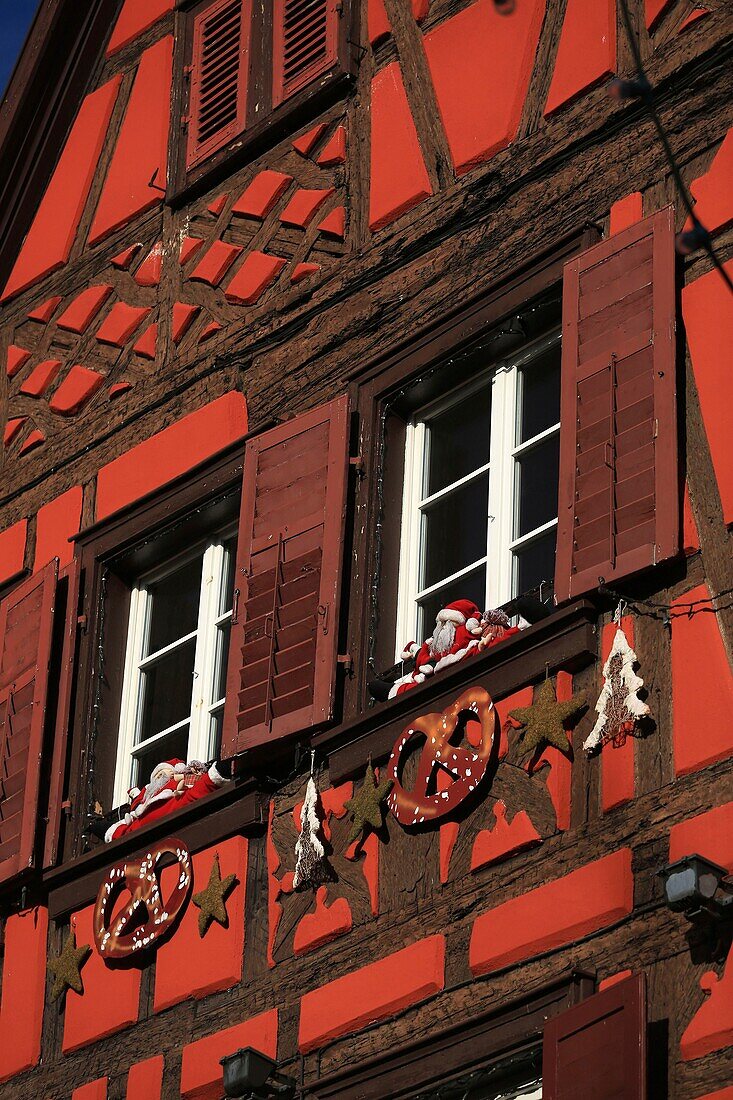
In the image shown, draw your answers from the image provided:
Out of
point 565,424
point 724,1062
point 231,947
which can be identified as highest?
point 565,424

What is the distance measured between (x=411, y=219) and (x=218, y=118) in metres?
1.64

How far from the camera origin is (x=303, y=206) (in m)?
9.80

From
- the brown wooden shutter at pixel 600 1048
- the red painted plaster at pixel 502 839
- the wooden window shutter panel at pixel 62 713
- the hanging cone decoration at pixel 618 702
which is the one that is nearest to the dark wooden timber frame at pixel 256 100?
the wooden window shutter panel at pixel 62 713

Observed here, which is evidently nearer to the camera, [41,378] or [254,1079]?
[254,1079]

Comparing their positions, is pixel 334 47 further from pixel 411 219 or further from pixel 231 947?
pixel 231 947

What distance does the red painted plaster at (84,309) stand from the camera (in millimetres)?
10711

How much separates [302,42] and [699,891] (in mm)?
4785

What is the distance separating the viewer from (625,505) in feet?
25.1

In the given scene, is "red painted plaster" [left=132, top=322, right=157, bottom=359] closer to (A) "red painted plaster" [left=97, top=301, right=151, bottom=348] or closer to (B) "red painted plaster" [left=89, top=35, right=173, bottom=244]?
(A) "red painted plaster" [left=97, top=301, right=151, bottom=348]

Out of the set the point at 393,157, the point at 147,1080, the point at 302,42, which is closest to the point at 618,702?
the point at 147,1080

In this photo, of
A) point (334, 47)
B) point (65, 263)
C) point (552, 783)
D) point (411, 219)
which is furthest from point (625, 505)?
point (65, 263)

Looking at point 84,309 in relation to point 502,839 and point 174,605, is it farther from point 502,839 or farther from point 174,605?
point 502,839

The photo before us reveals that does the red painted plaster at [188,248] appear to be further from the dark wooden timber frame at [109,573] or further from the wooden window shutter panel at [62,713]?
the wooden window shutter panel at [62,713]

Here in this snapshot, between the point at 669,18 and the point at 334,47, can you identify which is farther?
the point at 334,47
